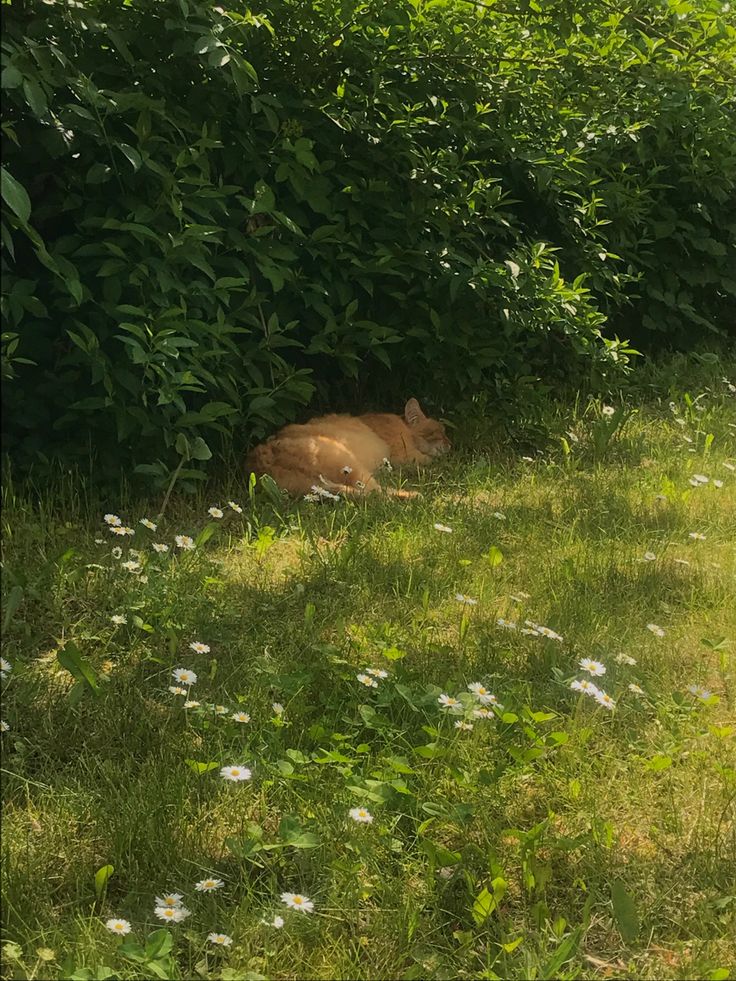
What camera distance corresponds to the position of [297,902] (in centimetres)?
171

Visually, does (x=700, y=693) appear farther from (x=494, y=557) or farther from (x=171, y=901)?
(x=171, y=901)

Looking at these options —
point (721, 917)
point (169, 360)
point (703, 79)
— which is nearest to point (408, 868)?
point (721, 917)

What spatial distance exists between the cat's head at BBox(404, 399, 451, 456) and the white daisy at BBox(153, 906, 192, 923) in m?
2.95

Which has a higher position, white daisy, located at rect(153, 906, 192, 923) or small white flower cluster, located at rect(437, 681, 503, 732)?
small white flower cluster, located at rect(437, 681, 503, 732)

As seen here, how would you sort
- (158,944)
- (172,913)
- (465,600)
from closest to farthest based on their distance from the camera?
(158,944) < (172,913) < (465,600)

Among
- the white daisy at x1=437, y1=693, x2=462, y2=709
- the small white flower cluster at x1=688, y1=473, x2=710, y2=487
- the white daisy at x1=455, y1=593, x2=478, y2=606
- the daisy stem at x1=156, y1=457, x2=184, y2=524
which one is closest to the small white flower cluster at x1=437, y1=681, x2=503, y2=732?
the white daisy at x1=437, y1=693, x2=462, y2=709

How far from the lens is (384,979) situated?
1622mm

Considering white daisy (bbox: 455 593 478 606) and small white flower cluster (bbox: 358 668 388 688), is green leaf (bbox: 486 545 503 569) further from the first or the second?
small white flower cluster (bbox: 358 668 388 688)

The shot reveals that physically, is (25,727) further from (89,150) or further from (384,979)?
(89,150)

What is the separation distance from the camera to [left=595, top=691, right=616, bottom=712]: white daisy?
2.29m

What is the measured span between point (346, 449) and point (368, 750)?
2.02 m

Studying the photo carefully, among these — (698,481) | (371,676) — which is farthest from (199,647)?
(698,481)

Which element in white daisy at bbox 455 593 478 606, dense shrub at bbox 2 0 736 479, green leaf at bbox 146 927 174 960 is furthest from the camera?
dense shrub at bbox 2 0 736 479

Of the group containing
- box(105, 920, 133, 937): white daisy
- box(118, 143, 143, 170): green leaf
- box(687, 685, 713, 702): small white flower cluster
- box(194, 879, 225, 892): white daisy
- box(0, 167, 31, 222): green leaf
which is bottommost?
box(105, 920, 133, 937): white daisy
